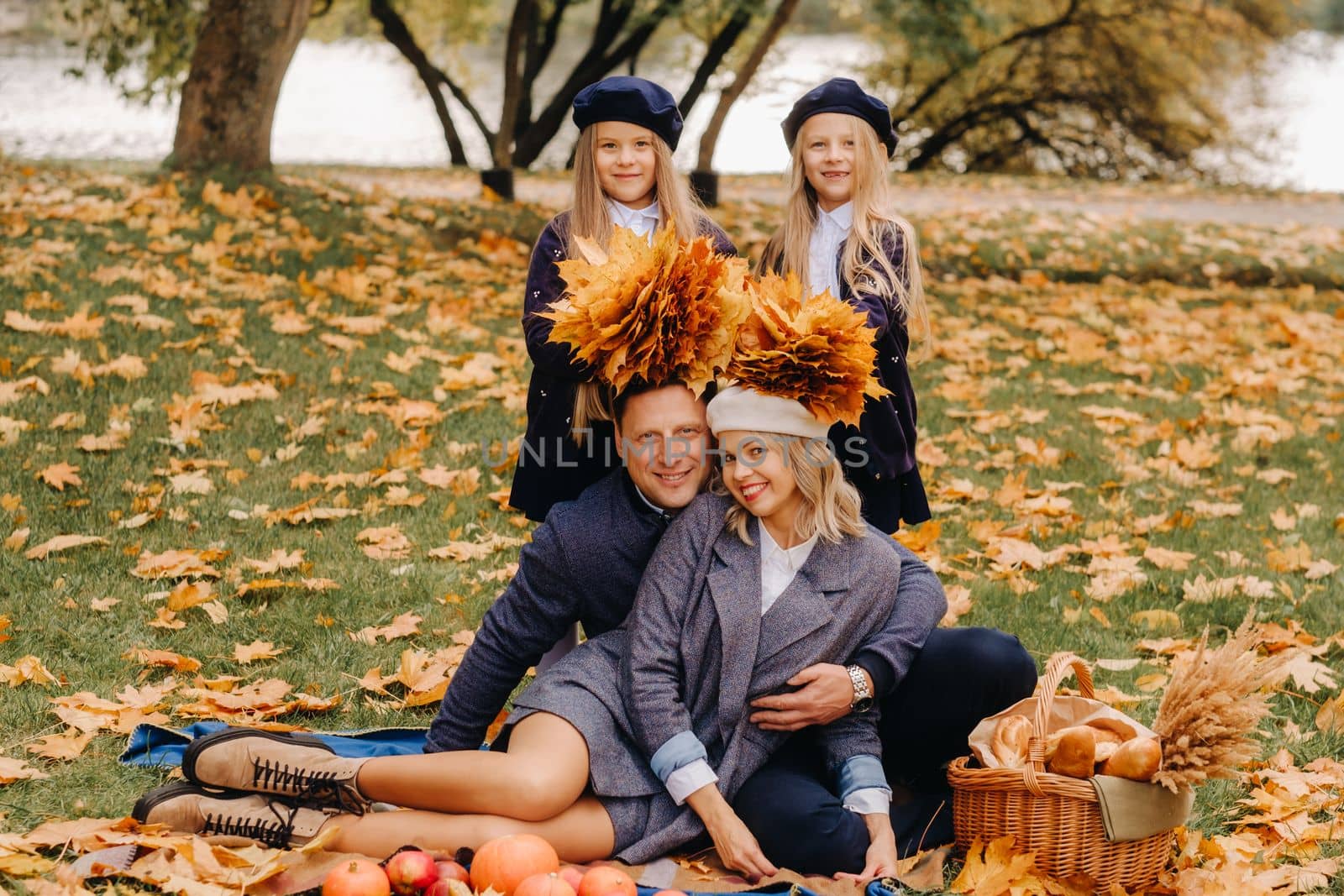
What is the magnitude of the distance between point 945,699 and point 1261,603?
75.7 inches

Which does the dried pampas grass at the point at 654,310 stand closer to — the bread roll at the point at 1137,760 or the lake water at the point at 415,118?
the bread roll at the point at 1137,760

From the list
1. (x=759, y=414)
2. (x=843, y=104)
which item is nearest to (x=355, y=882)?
(x=759, y=414)

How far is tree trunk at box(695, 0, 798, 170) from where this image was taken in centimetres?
1097

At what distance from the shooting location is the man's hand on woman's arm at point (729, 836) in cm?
276

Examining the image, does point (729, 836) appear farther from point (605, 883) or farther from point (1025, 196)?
A: point (1025, 196)

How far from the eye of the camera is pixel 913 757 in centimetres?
314

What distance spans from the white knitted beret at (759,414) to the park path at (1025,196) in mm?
8354

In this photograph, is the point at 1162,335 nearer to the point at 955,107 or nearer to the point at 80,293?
the point at 80,293

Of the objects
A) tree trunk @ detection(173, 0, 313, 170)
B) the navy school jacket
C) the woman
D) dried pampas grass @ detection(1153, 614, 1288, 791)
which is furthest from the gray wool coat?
tree trunk @ detection(173, 0, 313, 170)

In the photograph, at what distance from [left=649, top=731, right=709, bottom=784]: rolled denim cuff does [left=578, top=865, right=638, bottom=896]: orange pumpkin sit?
0.32 metres

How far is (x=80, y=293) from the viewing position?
6.99 metres

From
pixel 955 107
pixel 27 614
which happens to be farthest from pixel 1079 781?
pixel 955 107

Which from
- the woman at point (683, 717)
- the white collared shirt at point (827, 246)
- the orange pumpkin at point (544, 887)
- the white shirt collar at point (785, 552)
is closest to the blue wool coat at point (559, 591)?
the woman at point (683, 717)

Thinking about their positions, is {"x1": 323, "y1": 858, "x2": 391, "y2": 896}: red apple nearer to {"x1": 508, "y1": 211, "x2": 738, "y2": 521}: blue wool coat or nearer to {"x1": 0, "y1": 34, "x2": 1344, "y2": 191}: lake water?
{"x1": 508, "y1": 211, "x2": 738, "y2": 521}: blue wool coat
